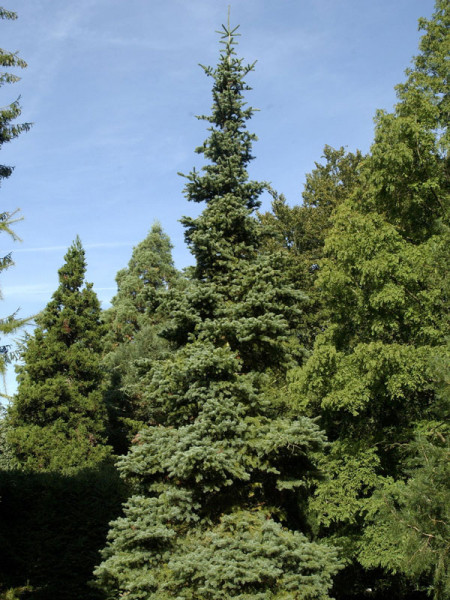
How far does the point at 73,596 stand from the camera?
454 inches

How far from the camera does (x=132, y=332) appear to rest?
2761 centimetres

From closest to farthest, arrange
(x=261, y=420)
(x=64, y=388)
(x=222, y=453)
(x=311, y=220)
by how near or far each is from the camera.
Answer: (x=222, y=453) → (x=261, y=420) → (x=64, y=388) → (x=311, y=220)

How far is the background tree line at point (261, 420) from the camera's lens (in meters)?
7.16

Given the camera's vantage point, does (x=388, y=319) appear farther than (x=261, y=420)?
Yes

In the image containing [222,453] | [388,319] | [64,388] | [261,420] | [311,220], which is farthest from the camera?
[311,220]

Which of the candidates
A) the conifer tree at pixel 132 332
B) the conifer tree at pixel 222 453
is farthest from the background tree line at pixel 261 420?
the conifer tree at pixel 132 332

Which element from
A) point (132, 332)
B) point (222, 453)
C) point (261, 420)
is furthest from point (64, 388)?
point (222, 453)

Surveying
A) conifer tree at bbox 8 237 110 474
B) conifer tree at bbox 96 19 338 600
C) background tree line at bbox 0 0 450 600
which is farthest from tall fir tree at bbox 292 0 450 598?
conifer tree at bbox 8 237 110 474

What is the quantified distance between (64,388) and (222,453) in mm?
12120

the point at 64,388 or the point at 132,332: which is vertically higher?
the point at 132,332

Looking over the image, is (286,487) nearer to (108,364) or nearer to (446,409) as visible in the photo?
(446,409)

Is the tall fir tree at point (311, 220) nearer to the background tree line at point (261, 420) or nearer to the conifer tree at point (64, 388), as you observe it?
the background tree line at point (261, 420)

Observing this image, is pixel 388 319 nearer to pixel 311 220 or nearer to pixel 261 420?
pixel 261 420

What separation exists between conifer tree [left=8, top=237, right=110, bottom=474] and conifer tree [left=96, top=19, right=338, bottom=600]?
874 centimetres
